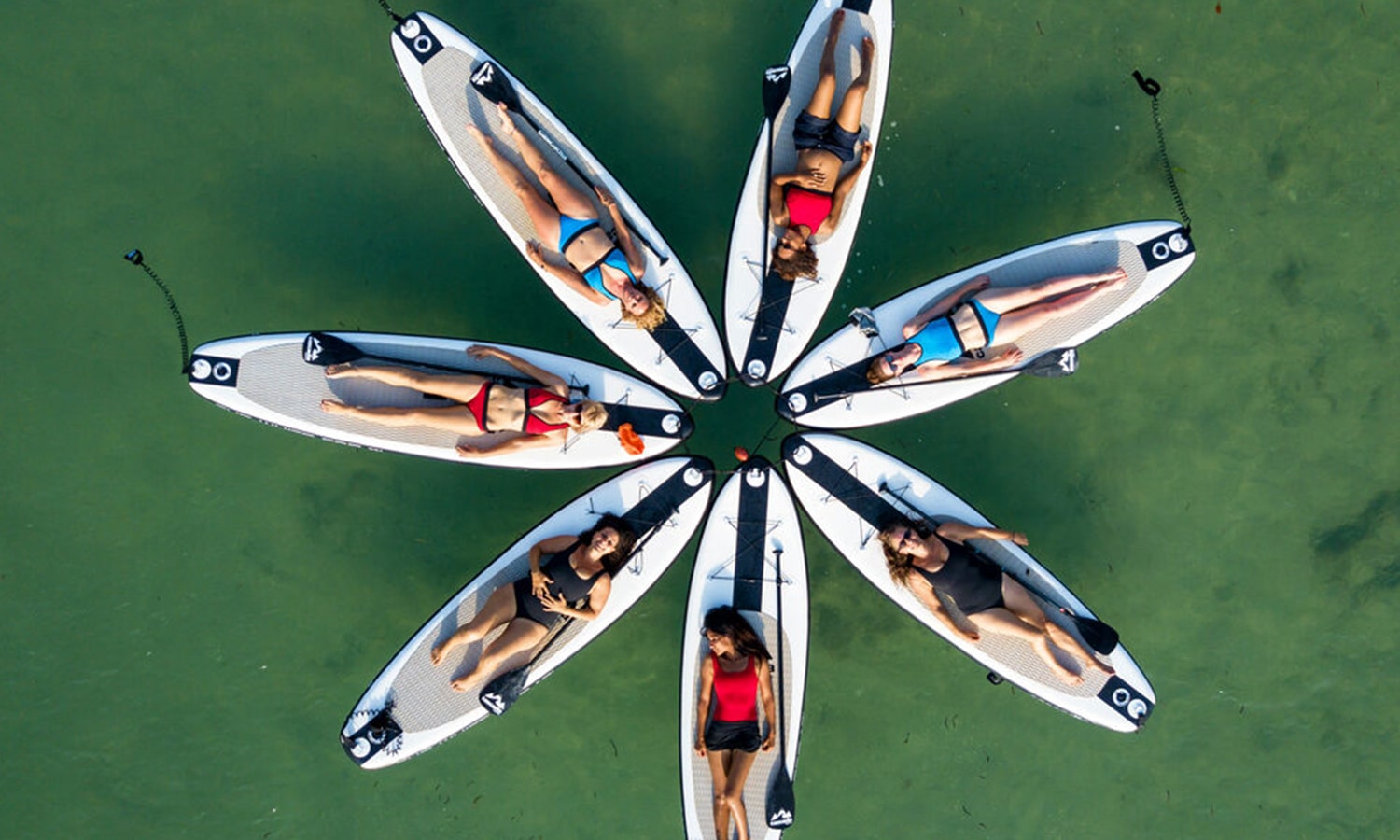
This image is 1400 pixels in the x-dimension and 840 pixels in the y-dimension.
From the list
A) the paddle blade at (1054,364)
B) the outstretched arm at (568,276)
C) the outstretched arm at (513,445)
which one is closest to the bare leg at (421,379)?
the outstretched arm at (513,445)

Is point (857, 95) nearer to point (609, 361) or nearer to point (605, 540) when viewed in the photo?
point (609, 361)

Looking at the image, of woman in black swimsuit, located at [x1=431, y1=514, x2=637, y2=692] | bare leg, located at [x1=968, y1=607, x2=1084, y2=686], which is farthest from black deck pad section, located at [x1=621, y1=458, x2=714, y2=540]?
bare leg, located at [x1=968, y1=607, x2=1084, y2=686]

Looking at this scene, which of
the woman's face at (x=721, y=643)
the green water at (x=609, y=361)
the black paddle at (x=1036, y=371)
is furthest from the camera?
the green water at (x=609, y=361)

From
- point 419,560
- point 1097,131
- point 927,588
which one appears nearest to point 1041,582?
point 927,588

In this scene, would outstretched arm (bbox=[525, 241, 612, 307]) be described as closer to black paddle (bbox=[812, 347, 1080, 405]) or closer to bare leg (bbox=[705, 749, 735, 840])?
black paddle (bbox=[812, 347, 1080, 405])

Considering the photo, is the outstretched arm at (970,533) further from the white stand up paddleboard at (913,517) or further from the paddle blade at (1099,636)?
the paddle blade at (1099,636)

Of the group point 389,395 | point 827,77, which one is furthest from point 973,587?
point 389,395

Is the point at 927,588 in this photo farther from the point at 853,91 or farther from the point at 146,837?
the point at 146,837
